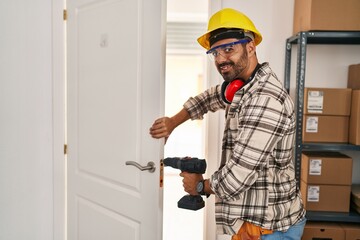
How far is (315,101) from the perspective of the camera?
1950mm

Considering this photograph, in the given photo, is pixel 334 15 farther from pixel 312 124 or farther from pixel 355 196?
pixel 355 196

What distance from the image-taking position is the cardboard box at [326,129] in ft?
6.47

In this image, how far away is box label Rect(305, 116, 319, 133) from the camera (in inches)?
77.6

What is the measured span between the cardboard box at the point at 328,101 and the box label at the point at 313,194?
0.43m

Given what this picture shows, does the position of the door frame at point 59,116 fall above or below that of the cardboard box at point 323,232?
above

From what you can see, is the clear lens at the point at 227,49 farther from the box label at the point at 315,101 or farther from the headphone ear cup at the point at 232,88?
the box label at the point at 315,101

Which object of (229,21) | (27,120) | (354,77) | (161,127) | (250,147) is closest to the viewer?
(250,147)

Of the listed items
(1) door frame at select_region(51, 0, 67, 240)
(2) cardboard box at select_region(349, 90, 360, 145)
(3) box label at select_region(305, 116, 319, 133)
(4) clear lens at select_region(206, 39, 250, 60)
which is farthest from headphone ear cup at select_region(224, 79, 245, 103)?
(1) door frame at select_region(51, 0, 67, 240)

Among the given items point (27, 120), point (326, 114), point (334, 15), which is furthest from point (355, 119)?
point (27, 120)

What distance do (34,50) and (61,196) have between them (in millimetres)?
1003

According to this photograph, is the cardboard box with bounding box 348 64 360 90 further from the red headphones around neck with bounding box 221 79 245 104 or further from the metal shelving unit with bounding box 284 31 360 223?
the red headphones around neck with bounding box 221 79 245 104

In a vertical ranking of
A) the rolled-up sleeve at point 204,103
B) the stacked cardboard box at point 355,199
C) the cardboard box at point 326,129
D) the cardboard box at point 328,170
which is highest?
the rolled-up sleeve at point 204,103

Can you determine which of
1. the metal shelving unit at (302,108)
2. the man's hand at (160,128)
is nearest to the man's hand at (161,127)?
the man's hand at (160,128)

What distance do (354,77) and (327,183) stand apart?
0.68 metres
